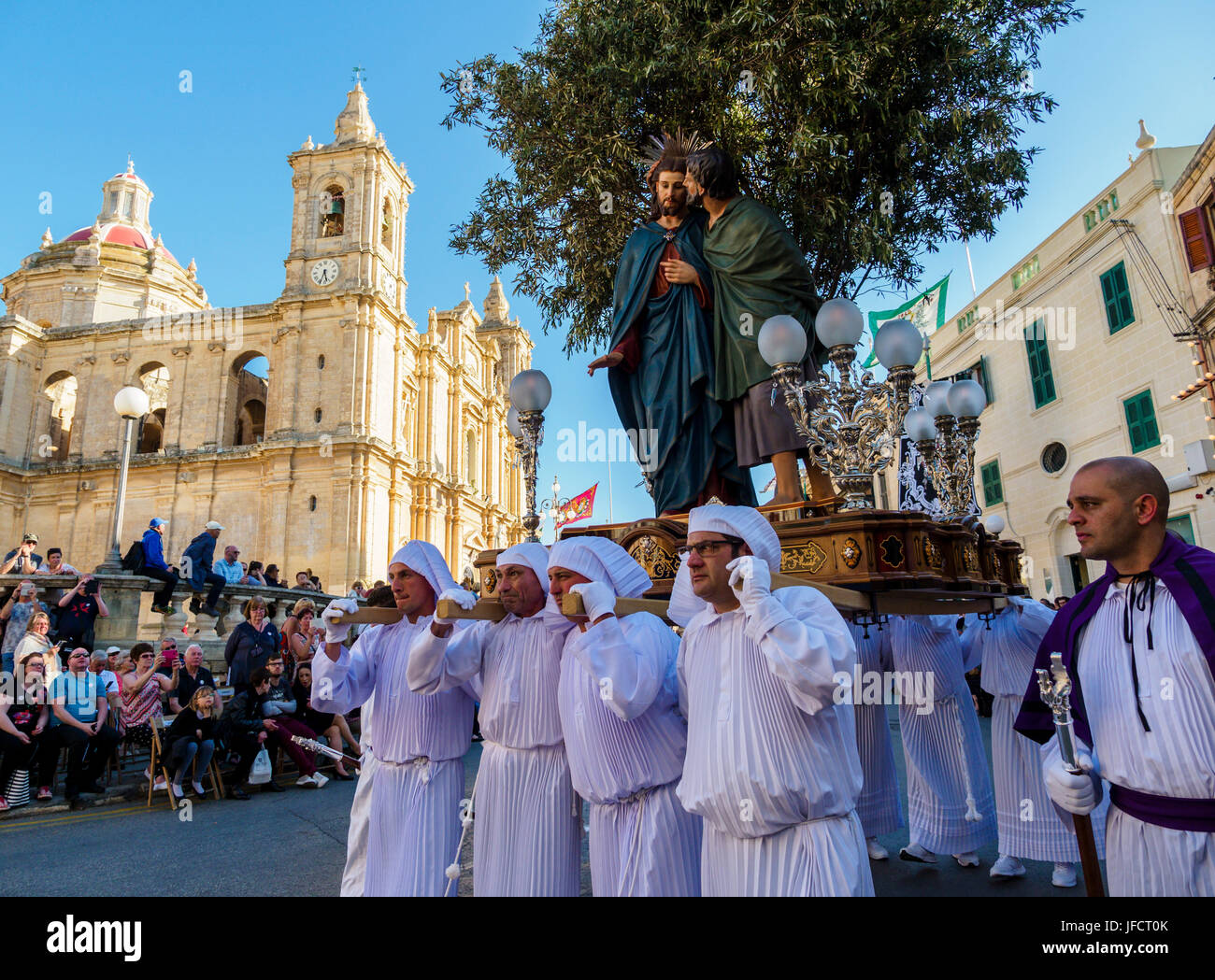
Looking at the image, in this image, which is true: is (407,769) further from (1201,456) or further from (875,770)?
(1201,456)

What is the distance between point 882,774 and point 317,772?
678 centimetres

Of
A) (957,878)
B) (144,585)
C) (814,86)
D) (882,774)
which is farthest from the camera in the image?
(144,585)

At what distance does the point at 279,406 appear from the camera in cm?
3244

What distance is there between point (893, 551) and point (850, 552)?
0.18 m

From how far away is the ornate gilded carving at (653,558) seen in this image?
4.10 metres

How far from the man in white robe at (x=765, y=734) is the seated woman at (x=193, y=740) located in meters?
7.12

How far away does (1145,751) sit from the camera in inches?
96.4

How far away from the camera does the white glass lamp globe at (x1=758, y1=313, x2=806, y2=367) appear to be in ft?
13.2

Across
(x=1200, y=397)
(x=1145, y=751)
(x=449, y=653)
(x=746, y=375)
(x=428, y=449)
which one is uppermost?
(x=428, y=449)

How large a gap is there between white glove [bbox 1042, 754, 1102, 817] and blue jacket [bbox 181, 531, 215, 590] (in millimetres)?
13351

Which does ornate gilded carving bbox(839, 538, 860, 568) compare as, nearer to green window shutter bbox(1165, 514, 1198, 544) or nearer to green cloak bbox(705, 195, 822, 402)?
green cloak bbox(705, 195, 822, 402)

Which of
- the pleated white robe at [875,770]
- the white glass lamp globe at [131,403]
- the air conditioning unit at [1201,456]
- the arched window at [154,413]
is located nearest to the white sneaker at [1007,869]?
the pleated white robe at [875,770]

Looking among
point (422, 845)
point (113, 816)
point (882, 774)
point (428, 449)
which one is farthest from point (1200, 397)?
point (428, 449)

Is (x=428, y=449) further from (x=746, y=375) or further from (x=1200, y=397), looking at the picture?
(x=746, y=375)
